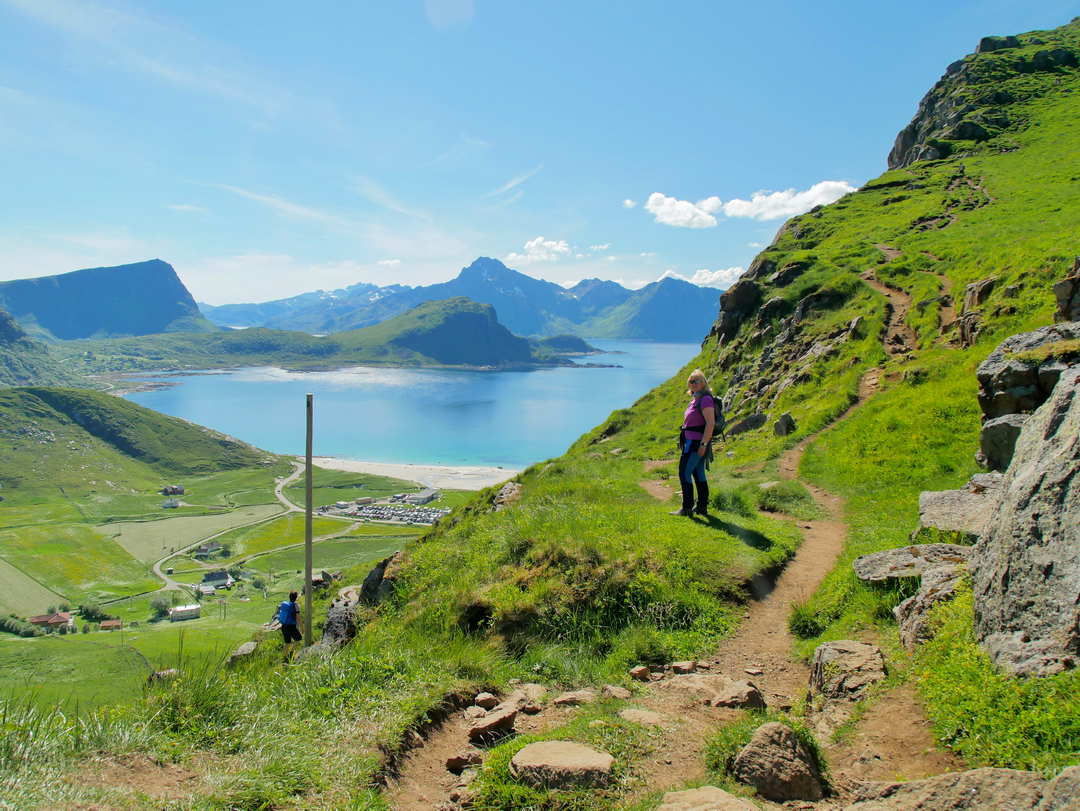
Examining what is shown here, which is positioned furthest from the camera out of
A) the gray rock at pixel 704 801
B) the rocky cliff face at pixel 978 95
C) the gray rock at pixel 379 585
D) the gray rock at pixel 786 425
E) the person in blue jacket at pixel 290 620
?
the rocky cliff face at pixel 978 95

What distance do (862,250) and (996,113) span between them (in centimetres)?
4466

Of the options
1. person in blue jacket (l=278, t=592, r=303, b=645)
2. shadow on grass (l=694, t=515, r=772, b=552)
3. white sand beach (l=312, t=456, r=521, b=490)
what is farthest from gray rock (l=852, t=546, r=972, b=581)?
white sand beach (l=312, t=456, r=521, b=490)

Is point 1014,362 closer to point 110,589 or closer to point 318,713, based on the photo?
point 318,713

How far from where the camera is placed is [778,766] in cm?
425

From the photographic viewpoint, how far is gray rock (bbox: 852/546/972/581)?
717 cm

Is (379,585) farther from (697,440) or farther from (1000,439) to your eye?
(1000,439)

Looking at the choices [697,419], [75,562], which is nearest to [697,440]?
[697,419]

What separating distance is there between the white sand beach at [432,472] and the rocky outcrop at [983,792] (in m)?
110

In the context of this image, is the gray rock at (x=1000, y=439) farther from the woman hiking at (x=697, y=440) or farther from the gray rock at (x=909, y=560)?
the woman hiking at (x=697, y=440)

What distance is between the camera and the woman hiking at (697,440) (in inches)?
439

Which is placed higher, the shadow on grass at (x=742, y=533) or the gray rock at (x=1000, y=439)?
the gray rock at (x=1000, y=439)

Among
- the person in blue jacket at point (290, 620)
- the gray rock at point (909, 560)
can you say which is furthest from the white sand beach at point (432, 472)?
the gray rock at point (909, 560)

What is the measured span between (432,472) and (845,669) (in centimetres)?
13155

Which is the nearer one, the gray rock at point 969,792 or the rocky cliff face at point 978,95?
the gray rock at point 969,792
